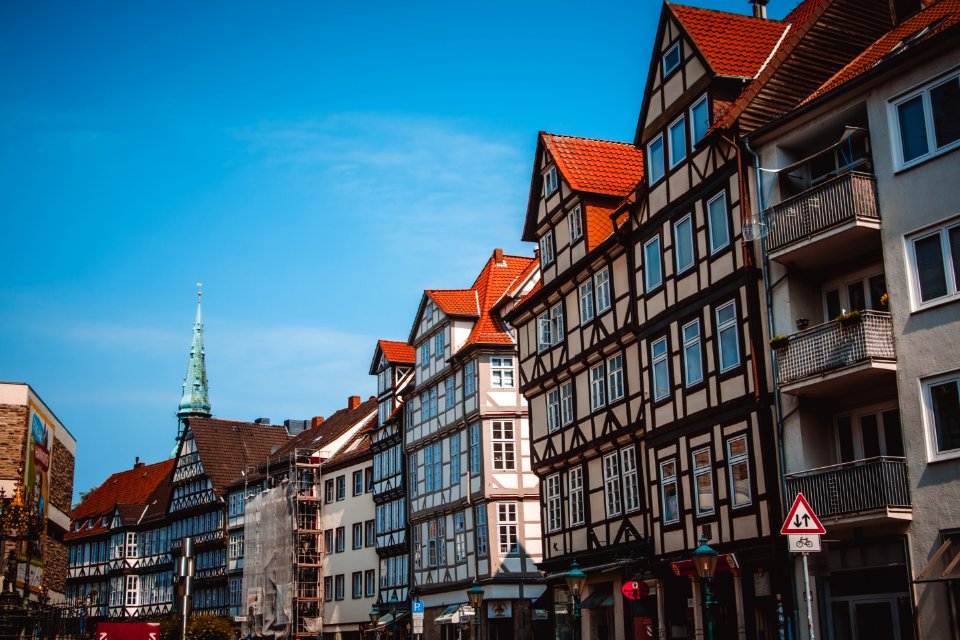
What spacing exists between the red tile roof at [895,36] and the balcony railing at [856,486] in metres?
7.33

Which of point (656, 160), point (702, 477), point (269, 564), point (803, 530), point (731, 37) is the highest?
point (731, 37)

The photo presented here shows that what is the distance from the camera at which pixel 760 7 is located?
33.7 m

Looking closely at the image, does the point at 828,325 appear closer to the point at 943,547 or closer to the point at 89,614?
the point at 943,547

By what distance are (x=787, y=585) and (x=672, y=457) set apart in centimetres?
Answer: 558

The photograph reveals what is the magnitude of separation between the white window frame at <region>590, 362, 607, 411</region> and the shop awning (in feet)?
16.5

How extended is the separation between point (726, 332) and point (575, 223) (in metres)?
10.6

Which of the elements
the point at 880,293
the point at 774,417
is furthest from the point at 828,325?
the point at 774,417

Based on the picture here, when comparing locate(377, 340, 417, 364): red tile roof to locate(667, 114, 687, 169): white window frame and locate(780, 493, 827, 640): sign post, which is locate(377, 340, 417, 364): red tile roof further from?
locate(780, 493, 827, 640): sign post

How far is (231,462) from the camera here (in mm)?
86750

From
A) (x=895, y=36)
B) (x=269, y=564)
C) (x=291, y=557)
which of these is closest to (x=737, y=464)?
(x=895, y=36)

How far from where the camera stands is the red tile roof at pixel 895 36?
22844 millimetres

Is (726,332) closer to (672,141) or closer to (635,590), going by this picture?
(672,141)

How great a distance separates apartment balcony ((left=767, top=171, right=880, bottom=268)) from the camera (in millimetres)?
21766

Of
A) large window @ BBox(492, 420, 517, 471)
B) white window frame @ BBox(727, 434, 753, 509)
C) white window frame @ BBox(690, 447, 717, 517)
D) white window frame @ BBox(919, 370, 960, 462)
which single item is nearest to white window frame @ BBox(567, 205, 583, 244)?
white window frame @ BBox(690, 447, 717, 517)
